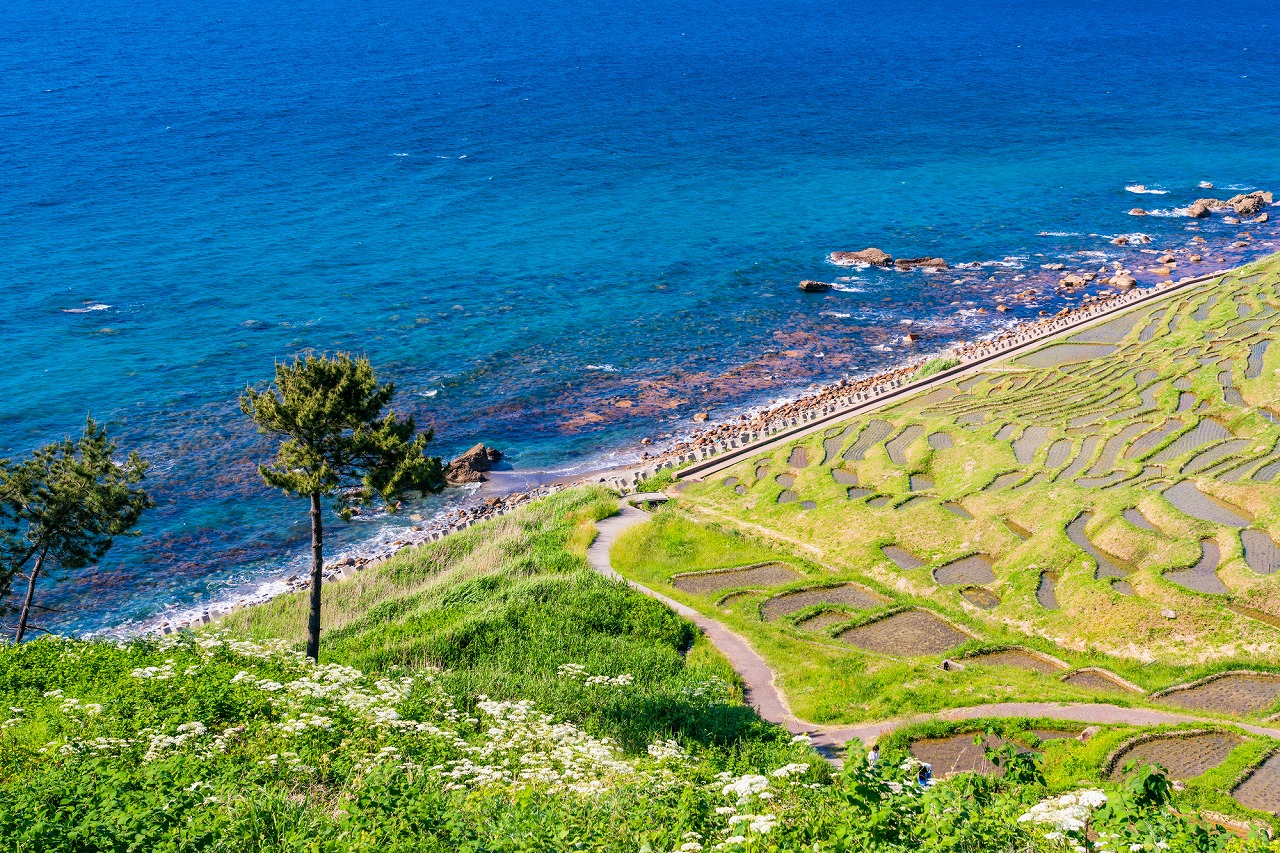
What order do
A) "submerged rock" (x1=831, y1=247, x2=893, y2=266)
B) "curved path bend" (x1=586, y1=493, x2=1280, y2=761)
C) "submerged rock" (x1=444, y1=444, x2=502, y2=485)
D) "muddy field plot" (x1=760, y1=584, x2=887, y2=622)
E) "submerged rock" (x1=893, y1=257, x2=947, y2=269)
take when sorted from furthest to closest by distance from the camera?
"submerged rock" (x1=831, y1=247, x2=893, y2=266) < "submerged rock" (x1=893, y1=257, x2=947, y2=269) < "submerged rock" (x1=444, y1=444, x2=502, y2=485) < "muddy field plot" (x1=760, y1=584, x2=887, y2=622) < "curved path bend" (x1=586, y1=493, x2=1280, y2=761)

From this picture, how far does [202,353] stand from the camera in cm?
9631

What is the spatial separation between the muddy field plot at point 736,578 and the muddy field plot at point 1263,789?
2452cm

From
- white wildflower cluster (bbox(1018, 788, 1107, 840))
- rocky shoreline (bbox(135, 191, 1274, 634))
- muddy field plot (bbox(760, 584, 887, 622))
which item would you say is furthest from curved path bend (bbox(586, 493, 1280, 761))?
rocky shoreline (bbox(135, 191, 1274, 634))

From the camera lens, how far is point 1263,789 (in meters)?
34.0

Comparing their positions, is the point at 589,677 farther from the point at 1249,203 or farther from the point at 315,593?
the point at 1249,203

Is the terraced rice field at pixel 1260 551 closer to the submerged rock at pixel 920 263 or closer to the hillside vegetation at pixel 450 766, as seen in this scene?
the hillside vegetation at pixel 450 766

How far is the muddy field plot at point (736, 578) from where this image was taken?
55500mm

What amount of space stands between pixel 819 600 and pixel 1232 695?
19494 mm

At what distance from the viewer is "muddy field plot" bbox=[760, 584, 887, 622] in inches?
2041

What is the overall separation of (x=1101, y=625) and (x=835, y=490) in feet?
68.1

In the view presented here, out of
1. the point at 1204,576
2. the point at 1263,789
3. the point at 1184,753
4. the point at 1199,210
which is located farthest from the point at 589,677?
the point at 1199,210

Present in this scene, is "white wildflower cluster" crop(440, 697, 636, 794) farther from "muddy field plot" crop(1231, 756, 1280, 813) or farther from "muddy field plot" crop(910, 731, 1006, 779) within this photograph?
"muddy field plot" crop(1231, 756, 1280, 813)

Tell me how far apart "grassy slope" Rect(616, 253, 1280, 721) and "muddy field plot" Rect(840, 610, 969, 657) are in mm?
1208

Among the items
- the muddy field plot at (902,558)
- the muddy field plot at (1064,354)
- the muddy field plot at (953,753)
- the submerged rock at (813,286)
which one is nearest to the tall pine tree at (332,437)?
the muddy field plot at (953,753)
